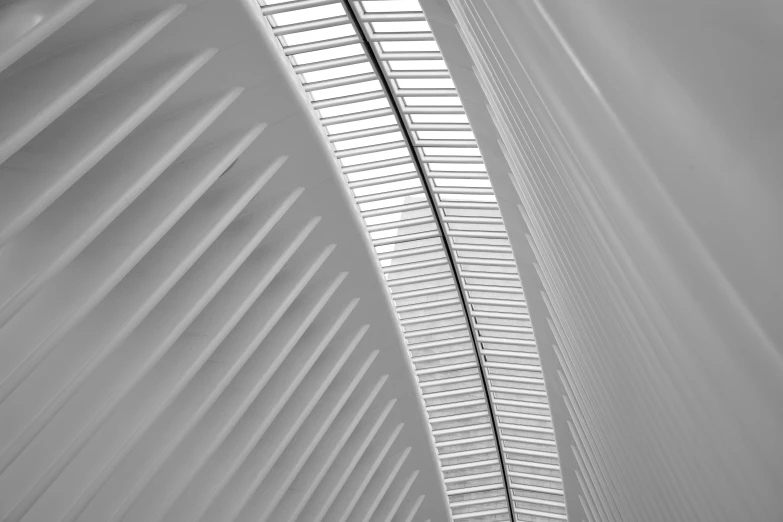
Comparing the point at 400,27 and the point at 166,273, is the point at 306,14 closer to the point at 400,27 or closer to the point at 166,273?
the point at 400,27

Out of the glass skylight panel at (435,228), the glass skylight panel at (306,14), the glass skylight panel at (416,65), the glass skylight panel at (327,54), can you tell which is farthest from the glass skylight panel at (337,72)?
the glass skylight panel at (306,14)

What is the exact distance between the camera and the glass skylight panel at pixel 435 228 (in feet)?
49.8

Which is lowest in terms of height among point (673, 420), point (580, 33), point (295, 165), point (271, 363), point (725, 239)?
point (725, 239)

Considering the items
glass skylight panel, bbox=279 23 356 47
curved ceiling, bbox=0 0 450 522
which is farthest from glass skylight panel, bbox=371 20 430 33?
curved ceiling, bbox=0 0 450 522

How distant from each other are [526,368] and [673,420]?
64.7ft

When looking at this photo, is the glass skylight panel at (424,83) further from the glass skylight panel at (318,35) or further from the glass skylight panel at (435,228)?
the glass skylight panel at (318,35)

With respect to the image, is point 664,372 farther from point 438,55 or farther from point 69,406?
point 438,55

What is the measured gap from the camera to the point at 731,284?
962 mm

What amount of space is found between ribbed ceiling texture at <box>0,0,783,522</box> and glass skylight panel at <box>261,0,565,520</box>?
100 mm

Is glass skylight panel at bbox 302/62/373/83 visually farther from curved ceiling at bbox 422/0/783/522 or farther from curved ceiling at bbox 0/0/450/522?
curved ceiling at bbox 422/0/783/522

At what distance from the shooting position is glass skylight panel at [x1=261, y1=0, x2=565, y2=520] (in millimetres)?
15188

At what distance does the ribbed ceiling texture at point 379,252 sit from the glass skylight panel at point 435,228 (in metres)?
0.10

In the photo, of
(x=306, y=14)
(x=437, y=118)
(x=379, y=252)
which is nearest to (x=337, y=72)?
(x=306, y=14)

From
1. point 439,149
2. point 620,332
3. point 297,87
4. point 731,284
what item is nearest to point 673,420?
point 620,332
